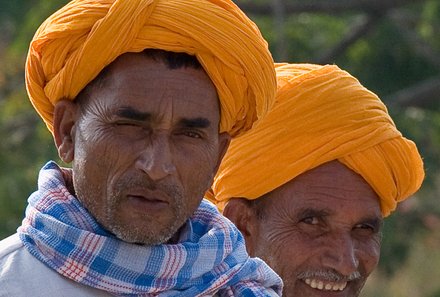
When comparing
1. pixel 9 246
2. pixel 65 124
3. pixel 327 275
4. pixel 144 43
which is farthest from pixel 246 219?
pixel 9 246

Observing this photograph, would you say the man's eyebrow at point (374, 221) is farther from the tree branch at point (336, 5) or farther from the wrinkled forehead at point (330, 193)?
the tree branch at point (336, 5)

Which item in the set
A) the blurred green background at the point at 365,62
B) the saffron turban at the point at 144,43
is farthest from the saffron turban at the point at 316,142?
the blurred green background at the point at 365,62

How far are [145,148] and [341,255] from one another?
1.56 meters

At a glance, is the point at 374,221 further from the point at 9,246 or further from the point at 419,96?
the point at 419,96

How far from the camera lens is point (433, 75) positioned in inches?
591

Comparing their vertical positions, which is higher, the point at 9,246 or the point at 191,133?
the point at 191,133

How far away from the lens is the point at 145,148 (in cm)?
459

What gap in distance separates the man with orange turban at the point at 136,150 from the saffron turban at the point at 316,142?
1145 mm

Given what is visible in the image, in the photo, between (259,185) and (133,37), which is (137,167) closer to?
(133,37)

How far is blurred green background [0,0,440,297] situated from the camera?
530 inches

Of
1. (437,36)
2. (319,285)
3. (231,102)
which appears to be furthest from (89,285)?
(437,36)

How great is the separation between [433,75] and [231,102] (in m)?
10.4

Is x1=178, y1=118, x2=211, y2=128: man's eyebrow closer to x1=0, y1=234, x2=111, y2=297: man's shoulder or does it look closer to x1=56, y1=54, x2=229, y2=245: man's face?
x1=56, y1=54, x2=229, y2=245: man's face

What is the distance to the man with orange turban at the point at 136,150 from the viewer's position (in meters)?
4.54
